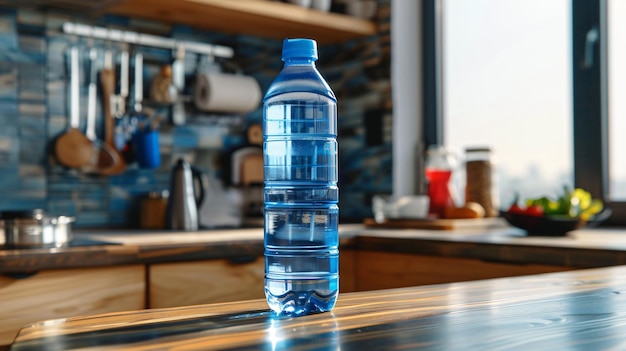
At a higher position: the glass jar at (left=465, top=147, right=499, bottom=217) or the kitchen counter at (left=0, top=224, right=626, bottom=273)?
the glass jar at (left=465, top=147, right=499, bottom=217)

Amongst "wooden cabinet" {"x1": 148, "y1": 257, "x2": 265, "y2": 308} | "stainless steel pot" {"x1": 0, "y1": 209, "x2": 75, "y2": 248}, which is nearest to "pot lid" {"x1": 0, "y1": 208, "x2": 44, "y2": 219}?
"stainless steel pot" {"x1": 0, "y1": 209, "x2": 75, "y2": 248}

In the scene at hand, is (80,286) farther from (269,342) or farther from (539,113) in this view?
(539,113)

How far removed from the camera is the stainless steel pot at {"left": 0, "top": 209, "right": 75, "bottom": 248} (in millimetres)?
1806

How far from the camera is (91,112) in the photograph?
2.54 meters

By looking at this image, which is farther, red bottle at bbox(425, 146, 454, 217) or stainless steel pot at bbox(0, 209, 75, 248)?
red bottle at bbox(425, 146, 454, 217)

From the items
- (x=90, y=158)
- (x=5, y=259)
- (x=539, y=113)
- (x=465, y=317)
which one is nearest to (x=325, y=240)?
(x=465, y=317)

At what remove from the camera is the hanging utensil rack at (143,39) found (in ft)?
8.29

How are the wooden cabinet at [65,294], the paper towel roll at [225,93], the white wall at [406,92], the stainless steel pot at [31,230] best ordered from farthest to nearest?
the white wall at [406,92], the paper towel roll at [225,93], the stainless steel pot at [31,230], the wooden cabinet at [65,294]

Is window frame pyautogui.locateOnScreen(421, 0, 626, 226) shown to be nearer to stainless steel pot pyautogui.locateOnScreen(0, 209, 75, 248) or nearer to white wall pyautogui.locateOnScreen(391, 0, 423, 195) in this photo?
white wall pyautogui.locateOnScreen(391, 0, 423, 195)

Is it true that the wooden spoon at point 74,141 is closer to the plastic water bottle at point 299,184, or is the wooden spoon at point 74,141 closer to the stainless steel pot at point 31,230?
the stainless steel pot at point 31,230

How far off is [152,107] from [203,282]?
97 cm

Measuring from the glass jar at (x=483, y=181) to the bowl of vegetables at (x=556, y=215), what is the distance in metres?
0.42

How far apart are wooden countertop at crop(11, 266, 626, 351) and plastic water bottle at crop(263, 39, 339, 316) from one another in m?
0.04

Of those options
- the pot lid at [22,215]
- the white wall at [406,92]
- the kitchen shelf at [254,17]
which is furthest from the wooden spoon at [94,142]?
the white wall at [406,92]
